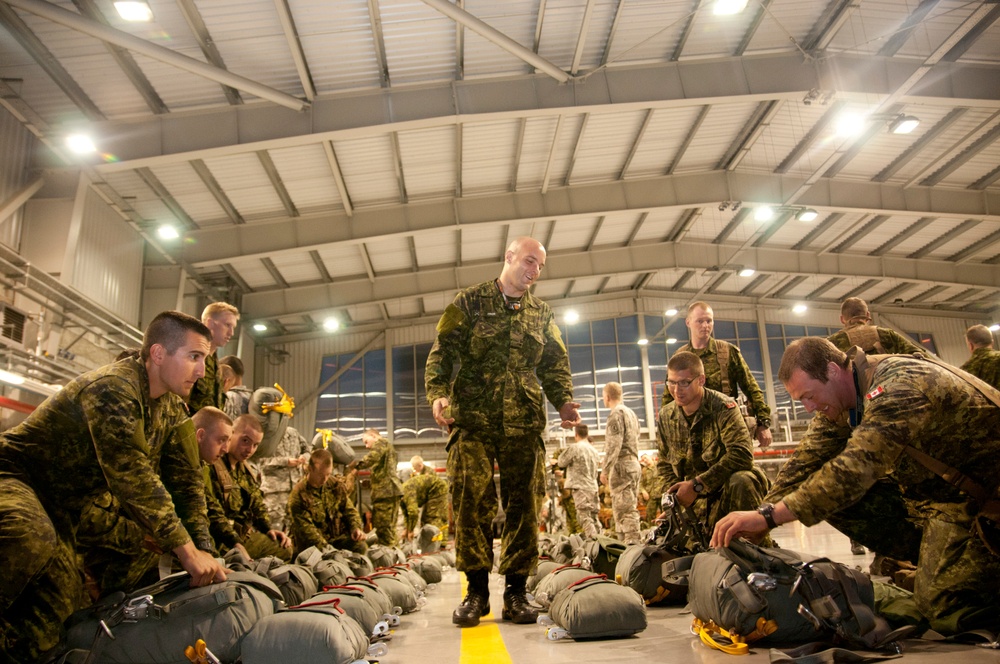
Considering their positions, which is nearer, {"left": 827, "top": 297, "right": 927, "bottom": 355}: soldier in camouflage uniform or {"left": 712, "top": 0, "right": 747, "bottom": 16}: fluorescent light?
{"left": 827, "top": 297, "right": 927, "bottom": 355}: soldier in camouflage uniform

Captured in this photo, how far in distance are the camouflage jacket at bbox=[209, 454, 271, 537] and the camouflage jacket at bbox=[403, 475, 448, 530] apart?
7329mm

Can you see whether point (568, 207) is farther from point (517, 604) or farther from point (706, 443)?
point (517, 604)

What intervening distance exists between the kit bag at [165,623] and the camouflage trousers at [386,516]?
845cm

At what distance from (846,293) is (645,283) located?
25.1 ft

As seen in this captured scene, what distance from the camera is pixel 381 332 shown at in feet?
78.6

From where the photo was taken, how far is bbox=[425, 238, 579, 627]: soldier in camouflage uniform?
13.1ft

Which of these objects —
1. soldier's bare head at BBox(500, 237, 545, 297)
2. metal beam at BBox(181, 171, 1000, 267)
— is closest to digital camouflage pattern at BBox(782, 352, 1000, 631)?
soldier's bare head at BBox(500, 237, 545, 297)

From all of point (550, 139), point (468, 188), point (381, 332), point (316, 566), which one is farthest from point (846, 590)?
point (381, 332)

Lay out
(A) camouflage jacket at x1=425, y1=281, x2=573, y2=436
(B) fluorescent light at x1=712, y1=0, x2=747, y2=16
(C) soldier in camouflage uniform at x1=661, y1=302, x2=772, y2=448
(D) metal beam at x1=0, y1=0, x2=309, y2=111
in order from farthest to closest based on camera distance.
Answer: (B) fluorescent light at x1=712, y1=0, x2=747, y2=16 → (D) metal beam at x1=0, y1=0, x2=309, y2=111 → (C) soldier in camouflage uniform at x1=661, y1=302, x2=772, y2=448 → (A) camouflage jacket at x1=425, y1=281, x2=573, y2=436

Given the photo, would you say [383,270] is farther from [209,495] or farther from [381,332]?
[209,495]

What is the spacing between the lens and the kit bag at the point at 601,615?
3.25 meters

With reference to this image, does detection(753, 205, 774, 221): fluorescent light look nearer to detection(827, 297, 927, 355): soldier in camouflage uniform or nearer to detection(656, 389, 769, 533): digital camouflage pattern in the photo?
detection(827, 297, 927, 355): soldier in camouflage uniform

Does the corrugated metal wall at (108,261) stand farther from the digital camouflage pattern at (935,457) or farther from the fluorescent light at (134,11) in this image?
the digital camouflage pattern at (935,457)

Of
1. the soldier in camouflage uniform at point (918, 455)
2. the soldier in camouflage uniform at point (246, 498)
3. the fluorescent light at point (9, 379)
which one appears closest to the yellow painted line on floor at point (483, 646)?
the soldier in camouflage uniform at point (918, 455)
